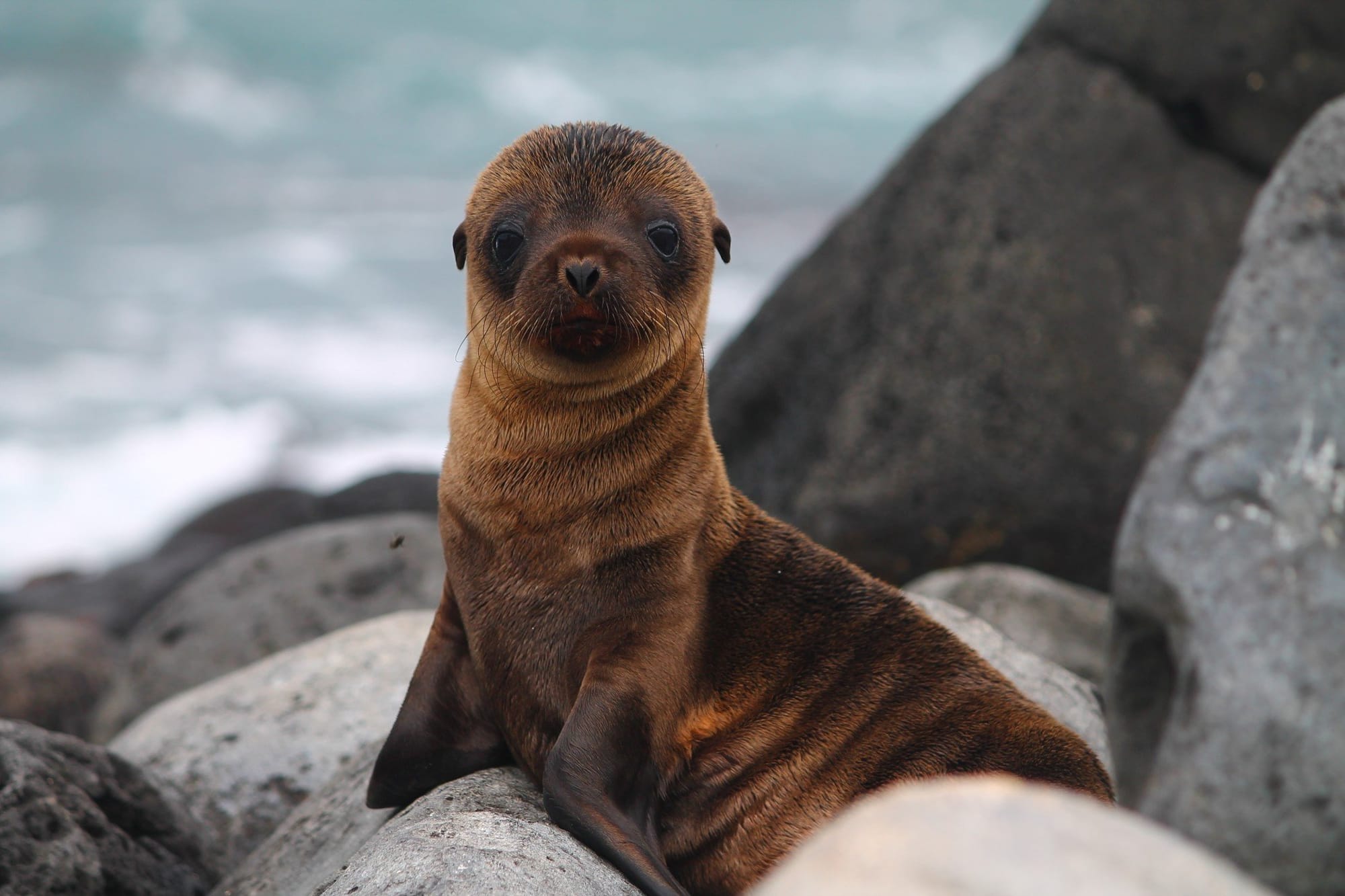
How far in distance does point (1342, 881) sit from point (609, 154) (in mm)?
3013

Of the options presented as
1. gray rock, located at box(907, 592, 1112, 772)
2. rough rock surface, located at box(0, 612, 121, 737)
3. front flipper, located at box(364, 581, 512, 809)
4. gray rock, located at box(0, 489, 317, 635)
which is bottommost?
gray rock, located at box(0, 489, 317, 635)

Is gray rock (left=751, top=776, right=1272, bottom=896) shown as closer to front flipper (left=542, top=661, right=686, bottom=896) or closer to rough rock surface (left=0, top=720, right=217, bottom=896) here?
front flipper (left=542, top=661, right=686, bottom=896)

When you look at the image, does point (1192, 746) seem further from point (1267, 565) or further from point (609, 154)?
point (609, 154)

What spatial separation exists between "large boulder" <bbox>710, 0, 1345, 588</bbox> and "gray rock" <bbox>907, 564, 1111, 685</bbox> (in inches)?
73.4

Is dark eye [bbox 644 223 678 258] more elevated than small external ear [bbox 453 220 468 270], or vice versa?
dark eye [bbox 644 223 678 258]

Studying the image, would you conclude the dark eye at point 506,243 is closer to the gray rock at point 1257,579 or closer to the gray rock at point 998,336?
the gray rock at point 1257,579

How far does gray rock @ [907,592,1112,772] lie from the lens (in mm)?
5539

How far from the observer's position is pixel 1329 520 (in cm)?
277

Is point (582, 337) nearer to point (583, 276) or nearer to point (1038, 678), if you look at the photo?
point (583, 276)

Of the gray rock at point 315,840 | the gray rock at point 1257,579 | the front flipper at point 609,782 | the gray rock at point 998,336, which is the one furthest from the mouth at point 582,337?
the gray rock at point 998,336

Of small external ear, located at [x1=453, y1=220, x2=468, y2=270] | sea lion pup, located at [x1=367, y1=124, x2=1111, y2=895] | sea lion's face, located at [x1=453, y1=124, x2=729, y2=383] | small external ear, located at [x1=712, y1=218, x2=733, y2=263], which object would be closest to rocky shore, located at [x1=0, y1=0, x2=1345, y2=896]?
sea lion pup, located at [x1=367, y1=124, x2=1111, y2=895]

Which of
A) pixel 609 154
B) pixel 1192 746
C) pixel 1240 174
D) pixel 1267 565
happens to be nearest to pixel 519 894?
pixel 1192 746

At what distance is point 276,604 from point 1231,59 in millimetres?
7916

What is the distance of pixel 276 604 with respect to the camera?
8961 mm
